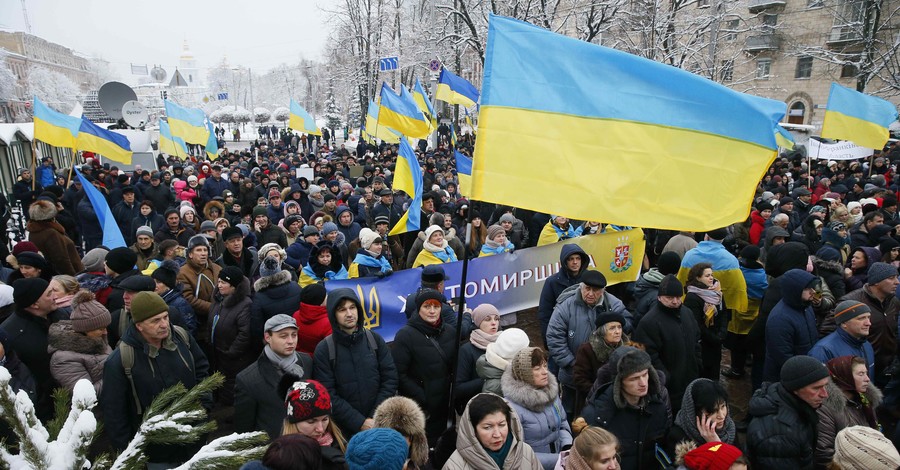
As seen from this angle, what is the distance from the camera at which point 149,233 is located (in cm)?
674

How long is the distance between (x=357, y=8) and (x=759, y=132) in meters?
35.0

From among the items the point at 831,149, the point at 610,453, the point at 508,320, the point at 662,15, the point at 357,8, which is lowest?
the point at 508,320

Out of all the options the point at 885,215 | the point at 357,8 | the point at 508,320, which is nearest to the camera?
the point at 508,320

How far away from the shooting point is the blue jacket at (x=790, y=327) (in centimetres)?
459

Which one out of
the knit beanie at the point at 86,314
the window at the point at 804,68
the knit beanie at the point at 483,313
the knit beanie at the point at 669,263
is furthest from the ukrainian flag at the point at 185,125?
the window at the point at 804,68

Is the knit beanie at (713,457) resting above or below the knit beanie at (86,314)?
below

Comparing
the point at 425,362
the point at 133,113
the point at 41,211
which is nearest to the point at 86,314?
the point at 425,362

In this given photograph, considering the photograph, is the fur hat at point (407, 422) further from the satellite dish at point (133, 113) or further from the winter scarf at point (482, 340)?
the satellite dish at point (133, 113)

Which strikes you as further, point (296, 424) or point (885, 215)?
point (885, 215)

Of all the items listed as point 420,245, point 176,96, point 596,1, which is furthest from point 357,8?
point 176,96

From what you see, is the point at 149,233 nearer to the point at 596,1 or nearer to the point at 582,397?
the point at 582,397

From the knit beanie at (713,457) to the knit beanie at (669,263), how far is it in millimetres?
2768

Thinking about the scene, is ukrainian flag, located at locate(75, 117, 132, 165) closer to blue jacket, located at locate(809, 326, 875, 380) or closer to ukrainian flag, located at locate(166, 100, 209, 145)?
ukrainian flag, located at locate(166, 100, 209, 145)

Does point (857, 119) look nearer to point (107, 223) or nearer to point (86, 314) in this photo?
point (86, 314)
